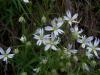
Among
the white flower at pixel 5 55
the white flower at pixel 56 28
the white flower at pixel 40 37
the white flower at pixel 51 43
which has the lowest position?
the white flower at pixel 5 55

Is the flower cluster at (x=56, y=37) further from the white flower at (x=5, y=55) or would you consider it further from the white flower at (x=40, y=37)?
the white flower at (x=5, y=55)

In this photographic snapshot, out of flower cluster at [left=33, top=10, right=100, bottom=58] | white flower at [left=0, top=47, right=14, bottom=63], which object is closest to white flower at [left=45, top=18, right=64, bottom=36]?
flower cluster at [left=33, top=10, right=100, bottom=58]

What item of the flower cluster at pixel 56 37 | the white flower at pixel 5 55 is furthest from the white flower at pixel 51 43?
the white flower at pixel 5 55

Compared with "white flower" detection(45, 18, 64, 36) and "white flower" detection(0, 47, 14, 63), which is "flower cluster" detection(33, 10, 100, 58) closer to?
"white flower" detection(45, 18, 64, 36)

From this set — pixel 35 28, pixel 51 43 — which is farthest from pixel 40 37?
pixel 35 28

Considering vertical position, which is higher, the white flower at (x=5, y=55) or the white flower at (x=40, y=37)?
the white flower at (x=40, y=37)

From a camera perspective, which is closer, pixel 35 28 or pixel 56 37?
pixel 56 37

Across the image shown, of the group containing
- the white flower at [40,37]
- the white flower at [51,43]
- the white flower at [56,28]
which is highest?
the white flower at [56,28]

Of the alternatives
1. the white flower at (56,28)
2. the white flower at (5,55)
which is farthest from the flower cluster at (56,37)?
the white flower at (5,55)

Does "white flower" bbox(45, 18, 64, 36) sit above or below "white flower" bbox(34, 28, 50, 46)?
above

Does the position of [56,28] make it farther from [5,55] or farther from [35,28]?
[5,55]

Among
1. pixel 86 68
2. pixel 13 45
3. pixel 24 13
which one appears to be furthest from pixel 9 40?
pixel 86 68
